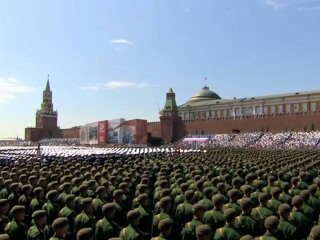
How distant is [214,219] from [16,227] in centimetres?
232

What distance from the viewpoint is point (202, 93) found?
3536 inches

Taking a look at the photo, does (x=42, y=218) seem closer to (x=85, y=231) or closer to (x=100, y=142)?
(x=85, y=231)

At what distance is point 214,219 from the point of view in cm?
494

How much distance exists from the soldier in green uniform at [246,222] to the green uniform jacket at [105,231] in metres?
1.39

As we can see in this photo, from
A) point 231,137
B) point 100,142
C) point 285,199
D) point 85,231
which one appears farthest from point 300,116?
point 85,231

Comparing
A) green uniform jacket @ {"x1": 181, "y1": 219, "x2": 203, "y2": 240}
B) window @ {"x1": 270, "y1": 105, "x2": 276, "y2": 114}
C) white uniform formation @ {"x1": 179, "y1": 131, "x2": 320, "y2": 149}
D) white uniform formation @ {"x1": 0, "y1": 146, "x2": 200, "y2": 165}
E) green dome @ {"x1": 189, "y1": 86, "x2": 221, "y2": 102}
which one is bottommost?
green uniform jacket @ {"x1": 181, "y1": 219, "x2": 203, "y2": 240}

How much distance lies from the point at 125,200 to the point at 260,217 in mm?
2470

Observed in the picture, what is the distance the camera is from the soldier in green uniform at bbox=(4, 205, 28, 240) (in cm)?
461

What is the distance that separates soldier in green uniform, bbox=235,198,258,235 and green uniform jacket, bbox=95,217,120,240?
4.55ft

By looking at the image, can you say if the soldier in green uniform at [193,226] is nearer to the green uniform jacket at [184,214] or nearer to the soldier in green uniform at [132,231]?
the soldier in green uniform at [132,231]

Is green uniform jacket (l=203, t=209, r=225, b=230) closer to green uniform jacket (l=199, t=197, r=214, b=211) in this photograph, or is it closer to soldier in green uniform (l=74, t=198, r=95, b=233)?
green uniform jacket (l=199, t=197, r=214, b=211)

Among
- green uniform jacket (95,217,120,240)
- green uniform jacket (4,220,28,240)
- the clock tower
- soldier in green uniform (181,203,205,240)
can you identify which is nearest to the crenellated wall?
the clock tower

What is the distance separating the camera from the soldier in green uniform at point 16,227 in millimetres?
4605

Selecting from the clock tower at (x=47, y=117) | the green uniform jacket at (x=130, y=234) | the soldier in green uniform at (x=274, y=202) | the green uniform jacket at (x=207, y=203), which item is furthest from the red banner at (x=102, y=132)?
the green uniform jacket at (x=130, y=234)
